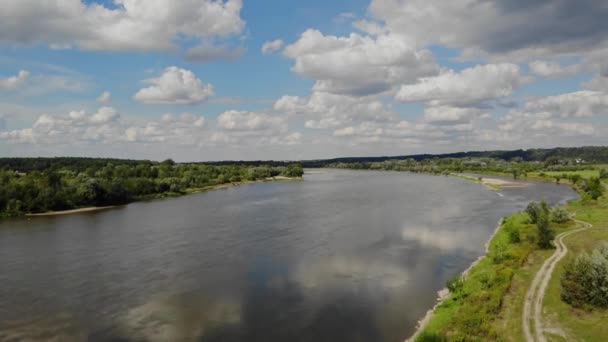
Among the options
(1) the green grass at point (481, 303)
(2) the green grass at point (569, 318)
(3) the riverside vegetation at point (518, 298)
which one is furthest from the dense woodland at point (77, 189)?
(2) the green grass at point (569, 318)

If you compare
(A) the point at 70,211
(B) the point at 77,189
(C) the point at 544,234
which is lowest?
(A) the point at 70,211

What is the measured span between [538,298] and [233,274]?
20813mm

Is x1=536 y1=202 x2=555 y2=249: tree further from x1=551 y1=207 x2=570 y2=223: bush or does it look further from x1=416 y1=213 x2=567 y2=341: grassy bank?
x1=551 y1=207 x2=570 y2=223: bush

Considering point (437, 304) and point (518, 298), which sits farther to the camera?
point (437, 304)

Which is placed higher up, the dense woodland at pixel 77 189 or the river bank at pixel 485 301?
the dense woodland at pixel 77 189

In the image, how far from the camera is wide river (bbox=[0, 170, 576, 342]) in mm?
22125

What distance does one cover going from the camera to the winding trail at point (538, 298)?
62.7 feet

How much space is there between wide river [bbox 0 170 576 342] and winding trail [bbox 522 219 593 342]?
5260 millimetres

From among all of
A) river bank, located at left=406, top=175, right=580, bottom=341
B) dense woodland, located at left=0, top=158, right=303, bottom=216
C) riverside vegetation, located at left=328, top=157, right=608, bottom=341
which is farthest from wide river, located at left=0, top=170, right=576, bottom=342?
dense woodland, located at left=0, top=158, right=303, bottom=216

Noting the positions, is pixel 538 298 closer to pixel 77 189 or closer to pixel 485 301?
pixel 485 301

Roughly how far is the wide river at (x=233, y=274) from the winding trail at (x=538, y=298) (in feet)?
17.3

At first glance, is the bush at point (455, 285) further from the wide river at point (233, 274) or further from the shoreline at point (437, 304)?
the wide river at point (233, 274)

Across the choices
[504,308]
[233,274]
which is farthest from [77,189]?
[504,308]

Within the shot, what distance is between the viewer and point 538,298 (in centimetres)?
2338
